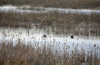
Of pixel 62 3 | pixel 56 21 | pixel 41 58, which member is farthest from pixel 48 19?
pixel 41 58

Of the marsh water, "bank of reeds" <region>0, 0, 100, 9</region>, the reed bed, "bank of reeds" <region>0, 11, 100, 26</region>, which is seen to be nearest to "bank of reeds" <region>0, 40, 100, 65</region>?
the marsh water

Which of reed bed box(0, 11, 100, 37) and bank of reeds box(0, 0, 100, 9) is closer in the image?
reed bed box(0, 11, 100, 37)

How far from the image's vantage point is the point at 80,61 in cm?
880

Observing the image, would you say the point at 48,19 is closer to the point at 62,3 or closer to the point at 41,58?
the point at 62,3

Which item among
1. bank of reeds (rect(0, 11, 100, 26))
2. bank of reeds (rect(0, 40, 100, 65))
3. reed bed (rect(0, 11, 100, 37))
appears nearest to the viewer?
bank of reeds (rect(0, 40, 100, 65))

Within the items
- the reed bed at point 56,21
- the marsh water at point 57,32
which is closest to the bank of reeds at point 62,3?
the reed bed at point 56,21

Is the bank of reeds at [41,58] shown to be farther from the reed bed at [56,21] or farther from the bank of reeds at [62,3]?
the bank of reeds at [62,3]

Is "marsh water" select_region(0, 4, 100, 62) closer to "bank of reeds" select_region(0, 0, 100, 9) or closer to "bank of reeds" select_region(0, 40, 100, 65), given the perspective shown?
"bank of reeds" select_region(0, 40, 100, 65)

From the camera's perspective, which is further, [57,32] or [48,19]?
[48,19]

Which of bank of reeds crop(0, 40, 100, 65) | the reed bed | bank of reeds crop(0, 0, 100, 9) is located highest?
bank of reeds crop(0, 0, 100, 9)

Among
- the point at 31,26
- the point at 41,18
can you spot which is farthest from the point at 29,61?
the point at 41,18

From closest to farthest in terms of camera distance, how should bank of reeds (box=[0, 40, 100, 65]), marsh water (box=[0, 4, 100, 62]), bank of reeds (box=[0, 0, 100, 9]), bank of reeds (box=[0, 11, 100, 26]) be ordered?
bank of reeds (box=[0, 40, 100, 65]) < marsh water (box=[0, 4, 100, 62]) < bank of reeds (box=[0, 11, 100, 26]) < bank of reeds (box=[0, 0, 100, 9])

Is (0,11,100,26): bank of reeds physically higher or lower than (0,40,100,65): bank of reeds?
higher

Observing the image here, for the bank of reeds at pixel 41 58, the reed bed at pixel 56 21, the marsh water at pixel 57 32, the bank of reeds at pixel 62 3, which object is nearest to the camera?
the bank of reeds at pixel 41 58
